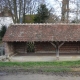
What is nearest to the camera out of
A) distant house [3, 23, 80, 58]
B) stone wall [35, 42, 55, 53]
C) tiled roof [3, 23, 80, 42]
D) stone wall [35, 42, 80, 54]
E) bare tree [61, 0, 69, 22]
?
distant house [3, 23, 80, 58]

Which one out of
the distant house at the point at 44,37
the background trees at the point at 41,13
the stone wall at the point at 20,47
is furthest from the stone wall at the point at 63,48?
the background trees at the point at 41,13

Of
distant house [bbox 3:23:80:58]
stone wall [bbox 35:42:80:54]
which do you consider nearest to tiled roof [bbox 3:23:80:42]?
distant house [bbox 3:23:80:58]

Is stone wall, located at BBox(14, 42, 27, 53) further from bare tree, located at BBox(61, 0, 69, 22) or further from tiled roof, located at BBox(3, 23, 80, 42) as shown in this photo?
bare tree, located at BBox(61, 0, 69, 22)

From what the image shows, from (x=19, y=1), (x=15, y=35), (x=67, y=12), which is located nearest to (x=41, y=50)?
(x=15, y=35)

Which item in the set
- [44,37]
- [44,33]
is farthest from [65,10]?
[44,37]

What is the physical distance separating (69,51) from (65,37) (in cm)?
387

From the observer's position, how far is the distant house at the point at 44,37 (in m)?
21.7

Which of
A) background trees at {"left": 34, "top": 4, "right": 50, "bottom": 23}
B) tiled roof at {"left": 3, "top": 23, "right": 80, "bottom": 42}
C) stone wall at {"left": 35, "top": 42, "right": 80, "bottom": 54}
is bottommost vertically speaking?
stone wall at {"left": 35, "top": 42, "right": 80, "bottom": 54}

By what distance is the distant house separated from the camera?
21.7 metres

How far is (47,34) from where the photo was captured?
22.5 meters

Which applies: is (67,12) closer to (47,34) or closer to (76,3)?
(76,3)

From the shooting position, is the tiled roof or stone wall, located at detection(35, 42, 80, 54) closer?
the tiled roof

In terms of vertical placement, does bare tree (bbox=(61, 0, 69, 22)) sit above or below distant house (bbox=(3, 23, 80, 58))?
above

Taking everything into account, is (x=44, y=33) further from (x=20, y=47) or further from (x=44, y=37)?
(x=20, y=47)
